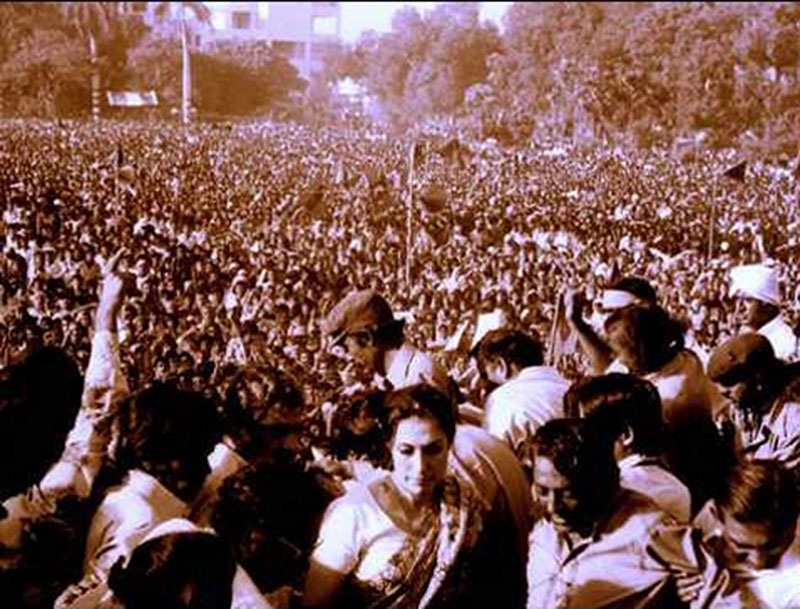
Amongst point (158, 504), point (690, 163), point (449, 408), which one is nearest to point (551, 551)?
point (449, 408)

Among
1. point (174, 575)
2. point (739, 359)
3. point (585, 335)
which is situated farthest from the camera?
point (585, 335)

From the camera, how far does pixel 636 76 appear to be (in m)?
3.80

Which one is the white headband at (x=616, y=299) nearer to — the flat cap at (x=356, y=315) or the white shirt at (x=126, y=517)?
the flat cap at (x=356, y=315)

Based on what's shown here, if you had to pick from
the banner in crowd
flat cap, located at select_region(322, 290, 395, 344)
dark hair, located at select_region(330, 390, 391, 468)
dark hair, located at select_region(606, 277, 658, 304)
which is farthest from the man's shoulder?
the banner in crowd

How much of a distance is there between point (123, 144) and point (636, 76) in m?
1.59

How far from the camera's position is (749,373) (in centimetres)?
339

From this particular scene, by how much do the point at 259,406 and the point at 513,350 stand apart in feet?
2.21

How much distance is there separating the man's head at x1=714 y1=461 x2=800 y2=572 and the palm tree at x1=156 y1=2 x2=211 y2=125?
1.94 meters

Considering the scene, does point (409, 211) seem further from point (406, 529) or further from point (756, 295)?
point (406, 529)

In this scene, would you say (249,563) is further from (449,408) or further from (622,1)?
→ (622,1)

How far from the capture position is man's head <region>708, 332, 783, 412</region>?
3.38 meters

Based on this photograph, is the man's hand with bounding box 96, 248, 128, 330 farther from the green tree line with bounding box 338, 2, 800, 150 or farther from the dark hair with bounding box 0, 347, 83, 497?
the green tree line with bounding box 338, 2, 800, 150

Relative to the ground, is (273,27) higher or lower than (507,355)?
higher

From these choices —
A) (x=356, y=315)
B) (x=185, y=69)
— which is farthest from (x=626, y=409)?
(x=185, y=69)
